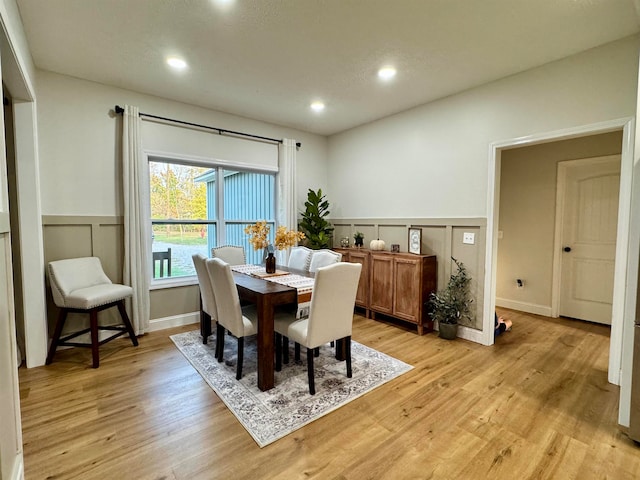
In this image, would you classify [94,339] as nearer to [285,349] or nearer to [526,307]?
[285,349]

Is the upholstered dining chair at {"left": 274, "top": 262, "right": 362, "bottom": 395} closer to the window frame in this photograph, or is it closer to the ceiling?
the ceiling

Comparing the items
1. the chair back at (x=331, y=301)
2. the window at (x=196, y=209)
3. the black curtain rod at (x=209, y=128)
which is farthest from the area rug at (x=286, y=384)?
the black curtain rod at (x=209, y=128)

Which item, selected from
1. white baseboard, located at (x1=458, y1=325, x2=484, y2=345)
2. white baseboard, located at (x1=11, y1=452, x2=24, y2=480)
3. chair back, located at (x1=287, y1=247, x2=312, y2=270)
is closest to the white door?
white baseboard, located at (x1=458, y1=325, x2=484, y2=345)

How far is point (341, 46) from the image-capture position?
2.54m

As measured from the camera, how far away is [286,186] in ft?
15.0

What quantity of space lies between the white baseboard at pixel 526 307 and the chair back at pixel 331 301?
332 cm

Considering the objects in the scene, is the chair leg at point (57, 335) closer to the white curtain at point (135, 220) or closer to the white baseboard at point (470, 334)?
the white curtain at point (135, 220)

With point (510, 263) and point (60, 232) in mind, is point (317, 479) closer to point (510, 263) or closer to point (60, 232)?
point (60, 232)

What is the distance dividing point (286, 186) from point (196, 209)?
1.30m

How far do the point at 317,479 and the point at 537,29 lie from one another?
330 centimetres

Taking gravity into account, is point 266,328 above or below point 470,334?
above

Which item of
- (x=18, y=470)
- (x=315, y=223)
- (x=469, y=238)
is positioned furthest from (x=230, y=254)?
(x=469, y=238)

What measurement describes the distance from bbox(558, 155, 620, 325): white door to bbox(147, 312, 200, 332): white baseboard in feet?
16.1

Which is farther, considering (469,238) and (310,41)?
(469,238)
